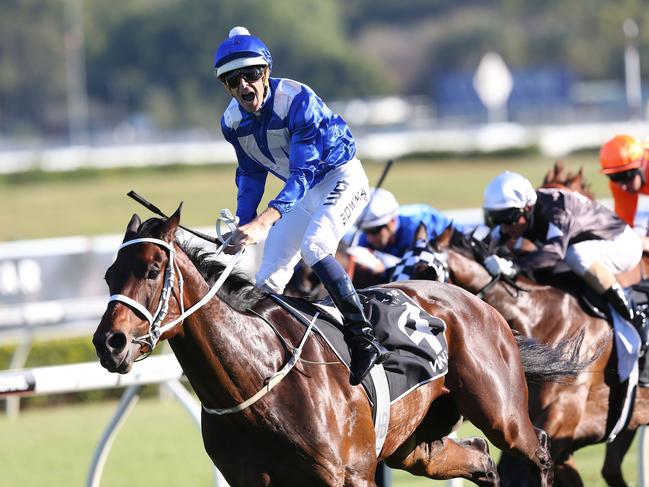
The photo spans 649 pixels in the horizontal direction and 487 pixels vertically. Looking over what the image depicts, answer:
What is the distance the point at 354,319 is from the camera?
389 centimetres

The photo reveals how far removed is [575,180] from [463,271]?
1798 mm

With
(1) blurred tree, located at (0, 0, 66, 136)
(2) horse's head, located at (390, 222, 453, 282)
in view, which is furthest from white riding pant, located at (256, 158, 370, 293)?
(1) blurred tree, located at (0, 0, 66, 136)

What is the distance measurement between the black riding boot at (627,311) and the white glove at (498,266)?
0.47 meters

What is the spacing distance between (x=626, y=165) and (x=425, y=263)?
1496mm

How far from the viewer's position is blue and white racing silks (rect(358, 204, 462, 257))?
636cm

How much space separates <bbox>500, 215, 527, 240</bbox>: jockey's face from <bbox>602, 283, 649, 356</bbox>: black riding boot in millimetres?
479

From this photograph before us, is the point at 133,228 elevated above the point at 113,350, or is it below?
above

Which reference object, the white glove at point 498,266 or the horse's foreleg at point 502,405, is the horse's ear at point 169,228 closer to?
the horse's foreleg at point 502,405

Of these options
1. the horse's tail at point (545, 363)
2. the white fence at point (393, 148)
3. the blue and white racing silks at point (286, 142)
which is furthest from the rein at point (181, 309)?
the white fence at point (393, 148)

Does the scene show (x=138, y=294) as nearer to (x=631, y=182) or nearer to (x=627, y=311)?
(x=627, y=311)

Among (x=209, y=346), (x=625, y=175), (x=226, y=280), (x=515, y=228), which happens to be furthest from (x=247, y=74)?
(x=625, y=175)

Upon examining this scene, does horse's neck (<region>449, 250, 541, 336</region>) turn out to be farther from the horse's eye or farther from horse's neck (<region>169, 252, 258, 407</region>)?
the horse's eye

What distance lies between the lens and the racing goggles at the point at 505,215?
5.21 m

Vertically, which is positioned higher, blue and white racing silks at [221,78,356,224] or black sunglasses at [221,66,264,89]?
black sunglasses at [221,66,264,89]
